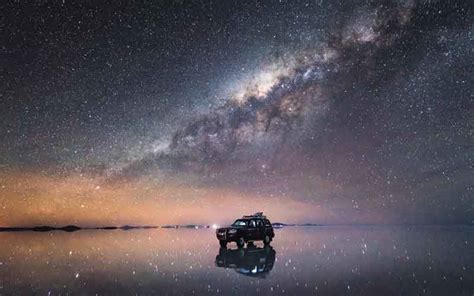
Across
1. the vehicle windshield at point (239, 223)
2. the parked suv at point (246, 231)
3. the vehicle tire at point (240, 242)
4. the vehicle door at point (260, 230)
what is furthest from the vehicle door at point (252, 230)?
the vehicle tire at point (240, 242)

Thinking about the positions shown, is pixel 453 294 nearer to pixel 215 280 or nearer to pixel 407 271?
pixel 407 271

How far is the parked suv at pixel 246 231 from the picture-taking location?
30.0 m

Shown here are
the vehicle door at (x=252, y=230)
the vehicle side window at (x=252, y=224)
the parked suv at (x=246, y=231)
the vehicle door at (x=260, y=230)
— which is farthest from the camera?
the vehicle door at (x=260, y=230)

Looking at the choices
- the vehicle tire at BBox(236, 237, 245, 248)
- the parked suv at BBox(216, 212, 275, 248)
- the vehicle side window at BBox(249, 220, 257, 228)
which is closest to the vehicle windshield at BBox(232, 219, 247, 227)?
the parked suv at BBox(216, 212, 275, 248)

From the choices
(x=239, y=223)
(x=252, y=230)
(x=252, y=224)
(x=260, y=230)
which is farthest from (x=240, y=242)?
(x=260, y=230)

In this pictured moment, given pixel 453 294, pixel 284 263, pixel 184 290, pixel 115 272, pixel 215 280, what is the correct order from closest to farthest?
pixel 453 294, pixel 184 290, pixel 215 280, pixel 115 272, pixel 284 263

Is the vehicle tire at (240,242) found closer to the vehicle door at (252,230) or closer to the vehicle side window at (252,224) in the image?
the vehicle door at (252,230)

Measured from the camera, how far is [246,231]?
30.6 meters

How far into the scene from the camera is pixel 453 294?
36.5 ft

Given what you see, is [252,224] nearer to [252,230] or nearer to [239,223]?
[252,230]

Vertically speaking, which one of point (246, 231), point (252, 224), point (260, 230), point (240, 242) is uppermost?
point (252, 224)

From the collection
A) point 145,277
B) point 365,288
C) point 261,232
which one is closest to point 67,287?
point 145,277

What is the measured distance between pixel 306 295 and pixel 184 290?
355cm

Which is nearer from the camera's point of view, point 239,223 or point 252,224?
point 239,223
